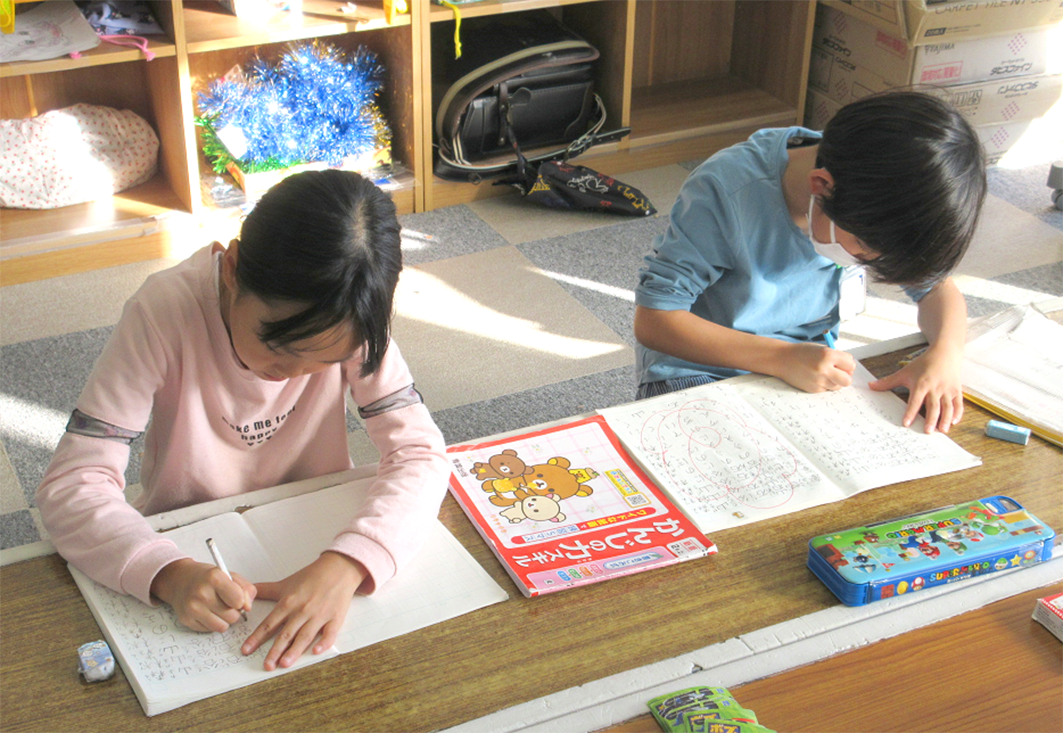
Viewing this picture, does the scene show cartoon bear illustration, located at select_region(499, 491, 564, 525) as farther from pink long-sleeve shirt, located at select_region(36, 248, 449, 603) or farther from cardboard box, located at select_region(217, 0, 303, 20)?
cardboard box, located at select_region(217, 0, 303, 20)

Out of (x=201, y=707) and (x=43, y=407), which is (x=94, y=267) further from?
(x=201, y=707)

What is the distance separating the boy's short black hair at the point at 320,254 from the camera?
852 mm

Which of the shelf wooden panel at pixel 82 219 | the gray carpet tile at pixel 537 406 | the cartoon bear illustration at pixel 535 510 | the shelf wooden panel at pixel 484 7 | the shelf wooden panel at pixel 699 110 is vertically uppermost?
the shelf wooden panel at pixel 484 7

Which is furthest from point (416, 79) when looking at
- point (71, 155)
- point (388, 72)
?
point (71, 155)

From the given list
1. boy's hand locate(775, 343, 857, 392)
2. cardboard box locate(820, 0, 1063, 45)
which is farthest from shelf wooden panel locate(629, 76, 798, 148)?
boy's hand locate(775, 343, 857, 392)

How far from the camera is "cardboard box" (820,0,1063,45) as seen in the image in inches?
109

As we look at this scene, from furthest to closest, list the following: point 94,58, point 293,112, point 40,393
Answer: point 293,112 < point 94,58 < point 40,393

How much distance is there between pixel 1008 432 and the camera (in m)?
1.13

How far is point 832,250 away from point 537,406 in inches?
37.1

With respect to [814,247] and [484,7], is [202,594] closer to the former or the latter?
[814,247]

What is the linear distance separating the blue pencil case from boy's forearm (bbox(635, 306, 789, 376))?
0.31 metres

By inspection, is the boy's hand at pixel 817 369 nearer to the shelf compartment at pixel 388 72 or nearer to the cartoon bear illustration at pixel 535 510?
the cartoon bear illustration at pixel 535 510

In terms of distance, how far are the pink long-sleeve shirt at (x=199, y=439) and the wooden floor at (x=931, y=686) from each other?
0.30 meters

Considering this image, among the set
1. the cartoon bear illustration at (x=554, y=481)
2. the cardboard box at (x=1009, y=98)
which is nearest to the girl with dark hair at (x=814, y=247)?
the cartoon bear illustration at (x=554, y=481)
